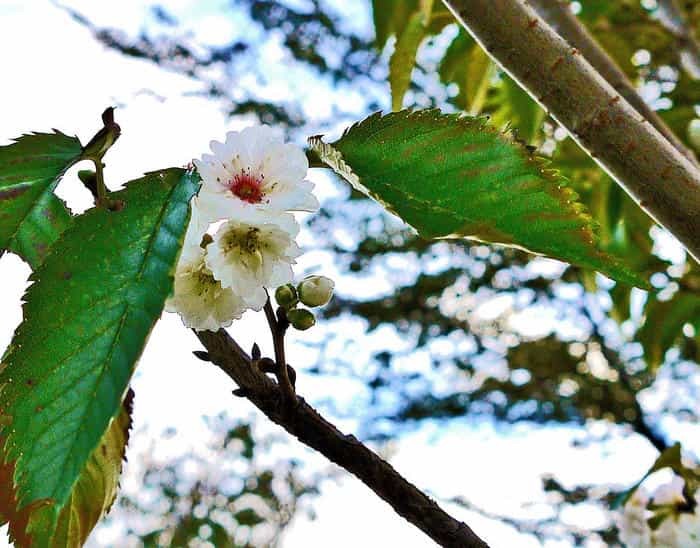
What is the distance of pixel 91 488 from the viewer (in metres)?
0.33

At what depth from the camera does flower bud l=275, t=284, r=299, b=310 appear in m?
0.37

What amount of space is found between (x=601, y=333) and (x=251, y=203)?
232cm

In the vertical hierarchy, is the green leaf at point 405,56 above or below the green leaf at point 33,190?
above

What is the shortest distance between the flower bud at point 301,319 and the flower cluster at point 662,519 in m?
0.51

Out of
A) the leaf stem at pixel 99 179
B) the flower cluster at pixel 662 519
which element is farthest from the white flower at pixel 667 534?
the leaf stem at pixel 99 179

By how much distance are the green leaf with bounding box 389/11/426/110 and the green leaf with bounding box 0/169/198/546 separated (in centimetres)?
42

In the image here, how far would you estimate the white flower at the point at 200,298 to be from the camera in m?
0.33

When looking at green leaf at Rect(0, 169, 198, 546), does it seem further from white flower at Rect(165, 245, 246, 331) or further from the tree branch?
the tree branch

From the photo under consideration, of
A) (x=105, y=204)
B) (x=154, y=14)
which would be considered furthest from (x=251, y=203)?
(x=154, y=14)

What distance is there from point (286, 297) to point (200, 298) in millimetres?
46

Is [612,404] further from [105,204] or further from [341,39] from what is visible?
[105,204]

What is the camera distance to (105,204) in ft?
0.90

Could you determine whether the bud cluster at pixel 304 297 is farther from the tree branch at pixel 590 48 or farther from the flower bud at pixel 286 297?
the tree branch at pixel 590 48

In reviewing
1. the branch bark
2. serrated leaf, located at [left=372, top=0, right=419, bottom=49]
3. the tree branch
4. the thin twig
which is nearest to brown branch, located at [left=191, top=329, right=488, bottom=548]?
the thin twig
